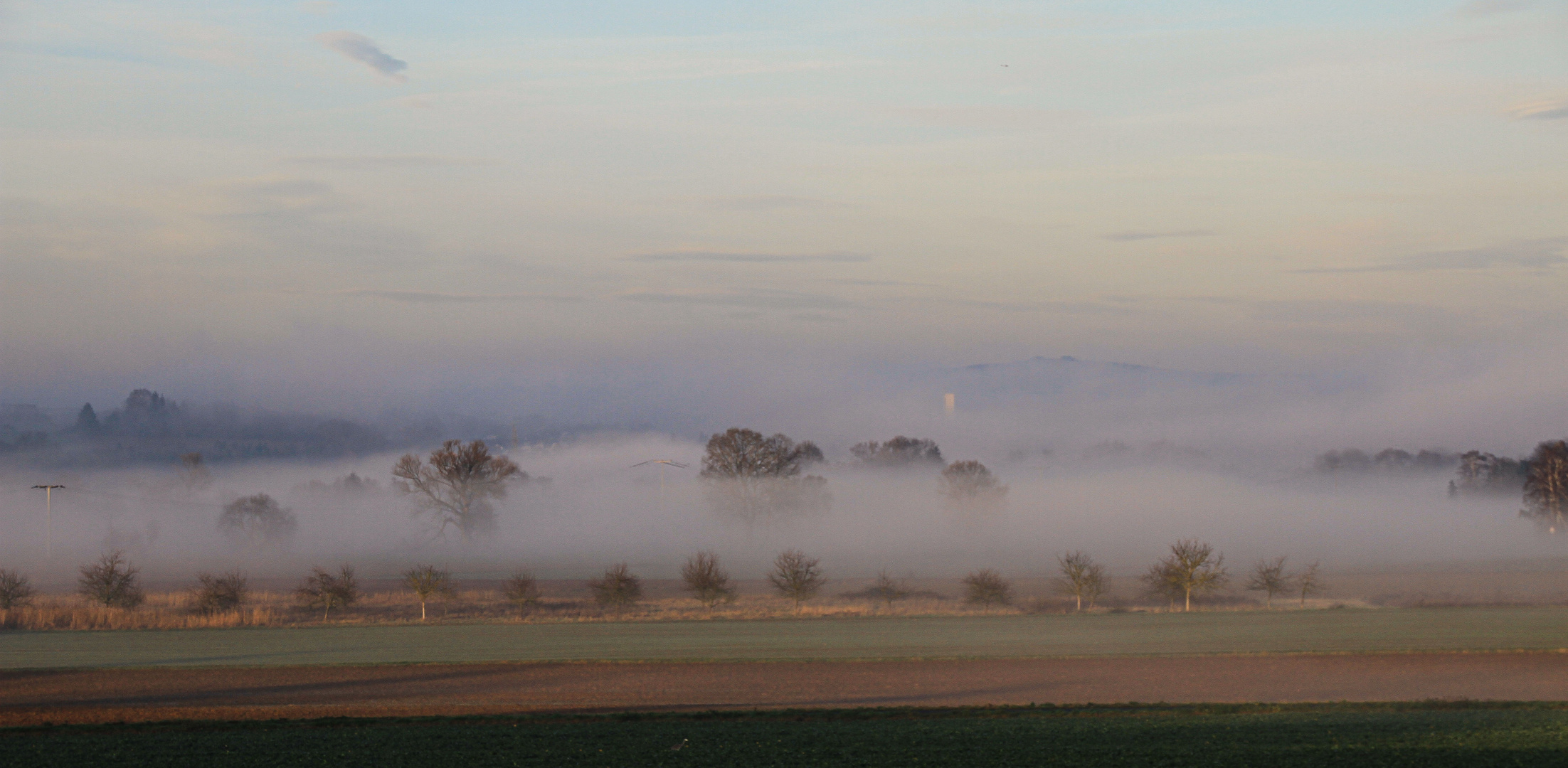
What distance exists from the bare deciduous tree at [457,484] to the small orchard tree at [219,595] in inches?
1051

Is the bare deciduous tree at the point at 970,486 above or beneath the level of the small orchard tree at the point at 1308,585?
above

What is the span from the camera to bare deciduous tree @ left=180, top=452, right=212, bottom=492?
458 feet

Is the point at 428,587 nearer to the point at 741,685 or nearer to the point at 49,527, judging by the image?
the point at 741,685

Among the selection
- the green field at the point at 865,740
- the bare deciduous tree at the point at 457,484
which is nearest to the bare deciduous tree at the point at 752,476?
the bare deciduous tree at the point at 457,484

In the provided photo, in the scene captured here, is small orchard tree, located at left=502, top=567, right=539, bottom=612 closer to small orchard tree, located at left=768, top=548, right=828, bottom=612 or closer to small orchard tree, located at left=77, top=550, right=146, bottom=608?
small orchard tree, located at left=768, top=548, right=828, bottom=612

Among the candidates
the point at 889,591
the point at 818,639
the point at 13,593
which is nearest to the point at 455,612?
the point at 13,593

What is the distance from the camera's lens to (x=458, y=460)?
93562 mm

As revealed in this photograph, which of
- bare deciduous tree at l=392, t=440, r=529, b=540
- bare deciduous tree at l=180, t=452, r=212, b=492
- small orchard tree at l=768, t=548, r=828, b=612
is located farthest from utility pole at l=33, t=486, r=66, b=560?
small orchard tree at l=768, t=548, r=828, b=612

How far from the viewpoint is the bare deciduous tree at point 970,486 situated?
357 feet

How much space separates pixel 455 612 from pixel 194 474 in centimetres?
8944

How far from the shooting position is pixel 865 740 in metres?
23.3

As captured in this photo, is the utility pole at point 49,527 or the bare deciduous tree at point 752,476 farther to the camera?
the utility pole at point 49,527

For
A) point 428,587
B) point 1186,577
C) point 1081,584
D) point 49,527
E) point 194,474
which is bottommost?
point 1081,584

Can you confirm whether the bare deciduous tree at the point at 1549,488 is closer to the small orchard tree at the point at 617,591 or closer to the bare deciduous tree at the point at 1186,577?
the bare deciduous tree at the point at 1186,577
